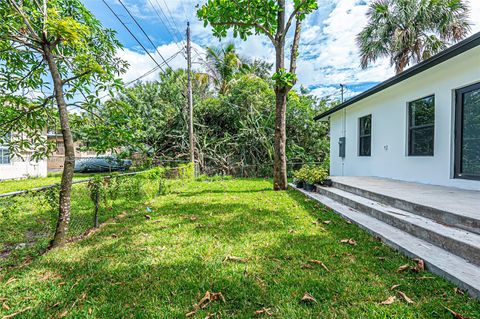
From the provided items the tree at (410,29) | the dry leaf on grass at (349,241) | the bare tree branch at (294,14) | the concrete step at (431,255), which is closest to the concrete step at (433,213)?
the concrete step at (431,255)

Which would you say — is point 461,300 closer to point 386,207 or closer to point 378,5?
point 386,207

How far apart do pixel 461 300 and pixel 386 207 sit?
7.51 feet

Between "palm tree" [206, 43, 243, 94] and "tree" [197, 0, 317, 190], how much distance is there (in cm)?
907

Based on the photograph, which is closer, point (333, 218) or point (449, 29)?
point (333, 218)

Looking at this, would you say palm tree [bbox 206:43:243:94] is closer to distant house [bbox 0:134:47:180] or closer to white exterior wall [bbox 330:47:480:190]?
white exterior wall [bbox 330:47:480:190]

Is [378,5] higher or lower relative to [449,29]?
higher

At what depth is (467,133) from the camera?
434 centimetres

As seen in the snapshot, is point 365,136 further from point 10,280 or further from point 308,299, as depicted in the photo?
point 10,280

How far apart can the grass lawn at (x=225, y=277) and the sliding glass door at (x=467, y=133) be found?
9.06 feet

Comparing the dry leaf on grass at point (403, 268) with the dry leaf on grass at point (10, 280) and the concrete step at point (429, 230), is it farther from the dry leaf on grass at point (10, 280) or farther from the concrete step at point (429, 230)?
the dry leaf on grass at point (10, 280)

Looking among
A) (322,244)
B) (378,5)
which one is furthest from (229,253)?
(378,5)

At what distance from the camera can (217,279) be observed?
216 cm

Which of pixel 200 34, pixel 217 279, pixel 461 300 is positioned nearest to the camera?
pixel 461 300

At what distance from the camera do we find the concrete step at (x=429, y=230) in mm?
2182
